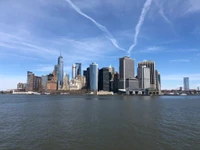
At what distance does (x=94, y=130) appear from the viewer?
36.3 metres

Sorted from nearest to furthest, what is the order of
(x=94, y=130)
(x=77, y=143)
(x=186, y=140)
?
(x=77, y=143), (x=186, y=140), (x=94, y=130)

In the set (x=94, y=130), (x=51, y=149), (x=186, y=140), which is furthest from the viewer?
(x=94, y=130)

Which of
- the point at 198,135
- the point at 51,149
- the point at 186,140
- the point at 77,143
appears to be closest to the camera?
the point at 51,149

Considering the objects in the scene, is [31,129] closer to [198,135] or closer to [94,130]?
[94,130]

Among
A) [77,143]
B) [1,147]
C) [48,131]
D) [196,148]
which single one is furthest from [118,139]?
[1,147]

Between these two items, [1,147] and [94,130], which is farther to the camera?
[94,130]

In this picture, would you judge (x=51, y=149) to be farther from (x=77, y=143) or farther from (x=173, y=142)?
(x=173, y=142)

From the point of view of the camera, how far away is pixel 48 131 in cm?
3519

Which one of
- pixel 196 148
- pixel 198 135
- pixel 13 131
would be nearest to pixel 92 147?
pixel 196 148

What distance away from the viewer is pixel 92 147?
26.2m

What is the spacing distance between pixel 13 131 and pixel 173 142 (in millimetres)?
27090

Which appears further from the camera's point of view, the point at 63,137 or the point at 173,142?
the point at 63,137

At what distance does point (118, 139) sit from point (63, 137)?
28.5 ft

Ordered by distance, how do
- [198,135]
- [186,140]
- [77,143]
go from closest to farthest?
[77,143], [186,140], [198,135]
